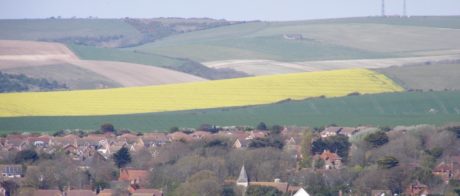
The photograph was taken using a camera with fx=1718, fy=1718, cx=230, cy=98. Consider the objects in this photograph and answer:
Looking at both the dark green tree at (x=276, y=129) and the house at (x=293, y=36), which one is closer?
the dark green tree at (x=276, y=129)

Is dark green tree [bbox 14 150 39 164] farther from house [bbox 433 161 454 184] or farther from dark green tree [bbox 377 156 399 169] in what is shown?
house [bbox 433 161 454 184]

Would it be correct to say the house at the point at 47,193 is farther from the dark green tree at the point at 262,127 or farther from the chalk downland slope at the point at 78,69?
the chalk downland slope at the point at 78,69

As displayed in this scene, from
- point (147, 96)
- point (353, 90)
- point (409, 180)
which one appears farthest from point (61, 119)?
point (409, 180)

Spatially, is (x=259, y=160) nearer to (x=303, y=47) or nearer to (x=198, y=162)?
(x=198, y=162)

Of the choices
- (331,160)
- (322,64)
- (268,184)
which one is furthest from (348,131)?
(322,64)

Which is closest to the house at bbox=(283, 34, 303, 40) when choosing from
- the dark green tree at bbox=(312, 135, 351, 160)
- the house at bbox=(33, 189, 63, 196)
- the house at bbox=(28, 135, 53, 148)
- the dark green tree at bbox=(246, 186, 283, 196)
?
the house at bbox=(28, 135, 53, 148)

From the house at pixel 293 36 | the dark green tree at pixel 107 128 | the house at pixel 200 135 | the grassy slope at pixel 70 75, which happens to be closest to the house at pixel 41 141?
the dark green tree at pixel 107 128

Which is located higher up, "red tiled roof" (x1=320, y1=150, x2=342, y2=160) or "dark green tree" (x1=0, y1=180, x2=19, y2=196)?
"dark green tree" (x1=0, y1=180, x2=19, y2=196)
